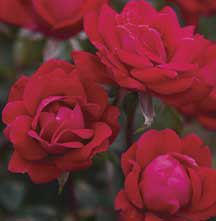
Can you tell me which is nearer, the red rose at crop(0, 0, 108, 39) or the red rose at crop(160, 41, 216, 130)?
the red rose at crop(160, 41, 216, 130)

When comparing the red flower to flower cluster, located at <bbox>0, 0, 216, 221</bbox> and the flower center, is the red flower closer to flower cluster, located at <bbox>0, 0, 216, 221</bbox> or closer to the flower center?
flower cluster, located at <bbox>0, 0, 216, 221</bbox>

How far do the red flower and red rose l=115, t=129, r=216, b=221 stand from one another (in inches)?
9.4

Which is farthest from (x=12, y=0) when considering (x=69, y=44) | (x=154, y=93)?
(x=154, y=93)

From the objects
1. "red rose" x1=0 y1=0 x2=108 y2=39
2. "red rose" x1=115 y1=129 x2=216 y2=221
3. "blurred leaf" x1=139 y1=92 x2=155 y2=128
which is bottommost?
"red rose" x1=115 y1=129 x2=216 y2=221

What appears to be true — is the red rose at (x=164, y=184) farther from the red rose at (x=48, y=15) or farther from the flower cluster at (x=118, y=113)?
the red rose at (x=48, y=15)

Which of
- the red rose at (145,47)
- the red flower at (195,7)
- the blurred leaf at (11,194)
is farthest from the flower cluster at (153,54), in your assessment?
the blurred leaf at (11,194)

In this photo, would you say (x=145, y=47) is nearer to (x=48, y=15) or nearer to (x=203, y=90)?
(x=203, y=90)

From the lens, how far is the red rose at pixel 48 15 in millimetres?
678

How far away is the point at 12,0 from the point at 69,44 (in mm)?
138

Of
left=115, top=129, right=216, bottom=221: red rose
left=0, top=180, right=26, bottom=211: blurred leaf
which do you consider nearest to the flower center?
left=115, top=129, right=216, bottom=221: red rose

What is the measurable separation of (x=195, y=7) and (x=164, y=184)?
311mm

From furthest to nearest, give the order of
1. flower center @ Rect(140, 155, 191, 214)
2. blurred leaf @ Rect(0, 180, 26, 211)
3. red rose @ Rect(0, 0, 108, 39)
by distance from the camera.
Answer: blurred leaf @ Rect(0, 180, 26, 211) < red rose @ Rect(0, 0, 108, 39) < flower center @ Rect(140, 155, 191, 214)

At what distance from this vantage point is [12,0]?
0.70 metres

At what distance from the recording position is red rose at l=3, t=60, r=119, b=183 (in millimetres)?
534
